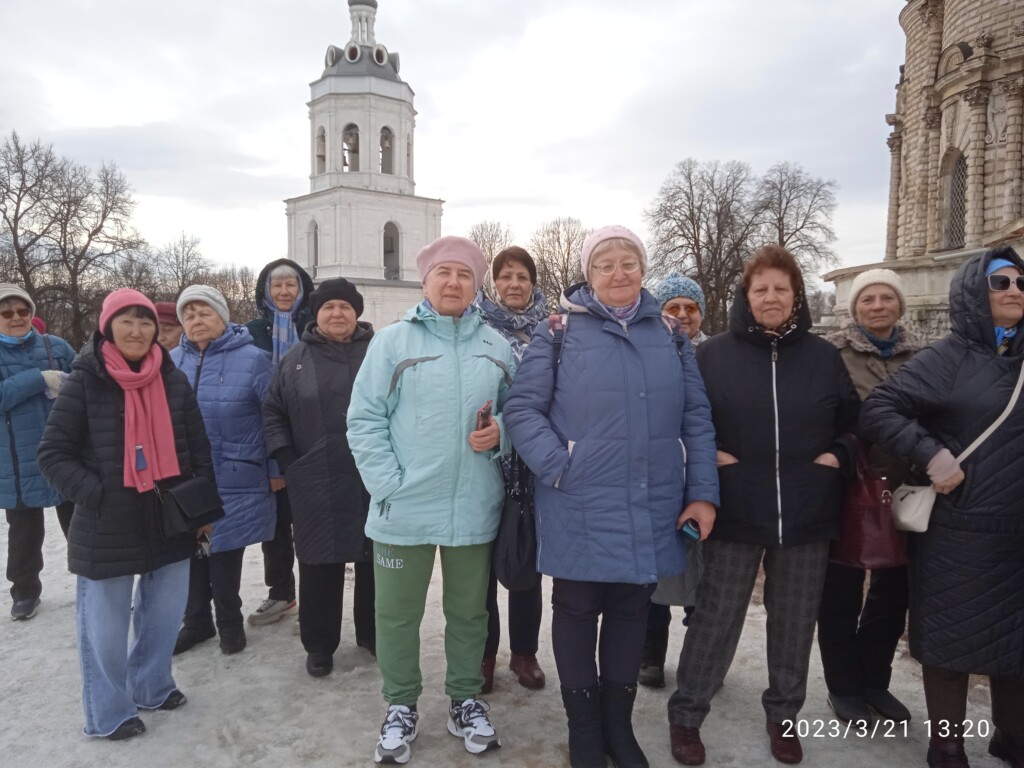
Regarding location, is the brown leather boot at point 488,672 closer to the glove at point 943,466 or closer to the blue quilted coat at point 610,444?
the blue quilted coat at point 610,444

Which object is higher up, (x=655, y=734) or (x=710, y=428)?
(x=710, y=428)

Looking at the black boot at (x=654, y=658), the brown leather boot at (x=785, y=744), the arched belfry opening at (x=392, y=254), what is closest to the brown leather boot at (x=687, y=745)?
the brown leather boot at (x=785, y=744)

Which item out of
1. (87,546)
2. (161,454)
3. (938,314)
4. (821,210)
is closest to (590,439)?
(161,454)

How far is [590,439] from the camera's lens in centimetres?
295

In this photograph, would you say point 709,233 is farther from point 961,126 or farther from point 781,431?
point 781,431

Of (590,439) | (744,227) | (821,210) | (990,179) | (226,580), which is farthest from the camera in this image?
(821,210)

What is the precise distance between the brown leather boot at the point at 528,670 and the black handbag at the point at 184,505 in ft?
6.11

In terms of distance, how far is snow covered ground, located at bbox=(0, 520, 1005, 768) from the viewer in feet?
10.5

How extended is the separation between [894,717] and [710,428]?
5.91 ft

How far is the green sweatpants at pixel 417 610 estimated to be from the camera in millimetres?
3275

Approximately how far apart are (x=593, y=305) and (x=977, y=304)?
159 centimetres

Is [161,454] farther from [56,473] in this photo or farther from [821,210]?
[821,210]

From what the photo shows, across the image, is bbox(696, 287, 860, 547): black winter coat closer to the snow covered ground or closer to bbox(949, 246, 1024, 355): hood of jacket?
bbox(949, 246, 1024, 355): hood of jacket

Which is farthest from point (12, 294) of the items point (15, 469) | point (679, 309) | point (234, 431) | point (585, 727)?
point (585, 727)
